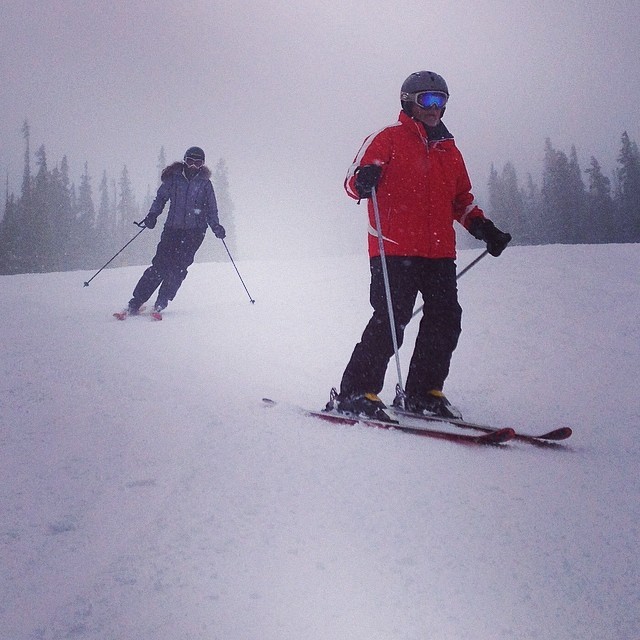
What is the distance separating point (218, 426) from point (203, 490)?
800 millimetres

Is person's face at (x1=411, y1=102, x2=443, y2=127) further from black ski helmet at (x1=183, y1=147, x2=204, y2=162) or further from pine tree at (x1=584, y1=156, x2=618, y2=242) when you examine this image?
pine tree at (x1=584, y1=156, x2=618, y2=242)

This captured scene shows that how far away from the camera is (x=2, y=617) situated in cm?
108

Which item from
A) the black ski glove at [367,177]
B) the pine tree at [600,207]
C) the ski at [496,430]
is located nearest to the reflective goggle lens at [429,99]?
the black ski glove at [367,177]

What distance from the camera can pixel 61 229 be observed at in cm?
4550

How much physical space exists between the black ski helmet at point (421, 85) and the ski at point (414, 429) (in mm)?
2247

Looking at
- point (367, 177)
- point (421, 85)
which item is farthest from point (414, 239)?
point (421, 85)

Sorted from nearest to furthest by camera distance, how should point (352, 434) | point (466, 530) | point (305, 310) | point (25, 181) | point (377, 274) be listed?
point (466, 530)
point (352, 434)
point (377, 274)
point (305, 310)
point (25, 181)

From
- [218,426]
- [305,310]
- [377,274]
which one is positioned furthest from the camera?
[305,310]

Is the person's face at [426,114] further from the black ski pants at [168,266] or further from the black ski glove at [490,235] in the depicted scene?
the black ski pants at [168,266]

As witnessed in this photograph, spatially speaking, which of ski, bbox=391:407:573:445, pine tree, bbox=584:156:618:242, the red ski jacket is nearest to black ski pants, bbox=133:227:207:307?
the red ski jacket

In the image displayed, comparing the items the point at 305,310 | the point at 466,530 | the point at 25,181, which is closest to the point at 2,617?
the point at 466,530

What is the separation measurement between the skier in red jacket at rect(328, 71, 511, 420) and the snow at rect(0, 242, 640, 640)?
50 cm

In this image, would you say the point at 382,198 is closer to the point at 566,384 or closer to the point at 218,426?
the point at 218,426

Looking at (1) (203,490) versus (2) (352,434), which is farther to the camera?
(2) (352,434)
